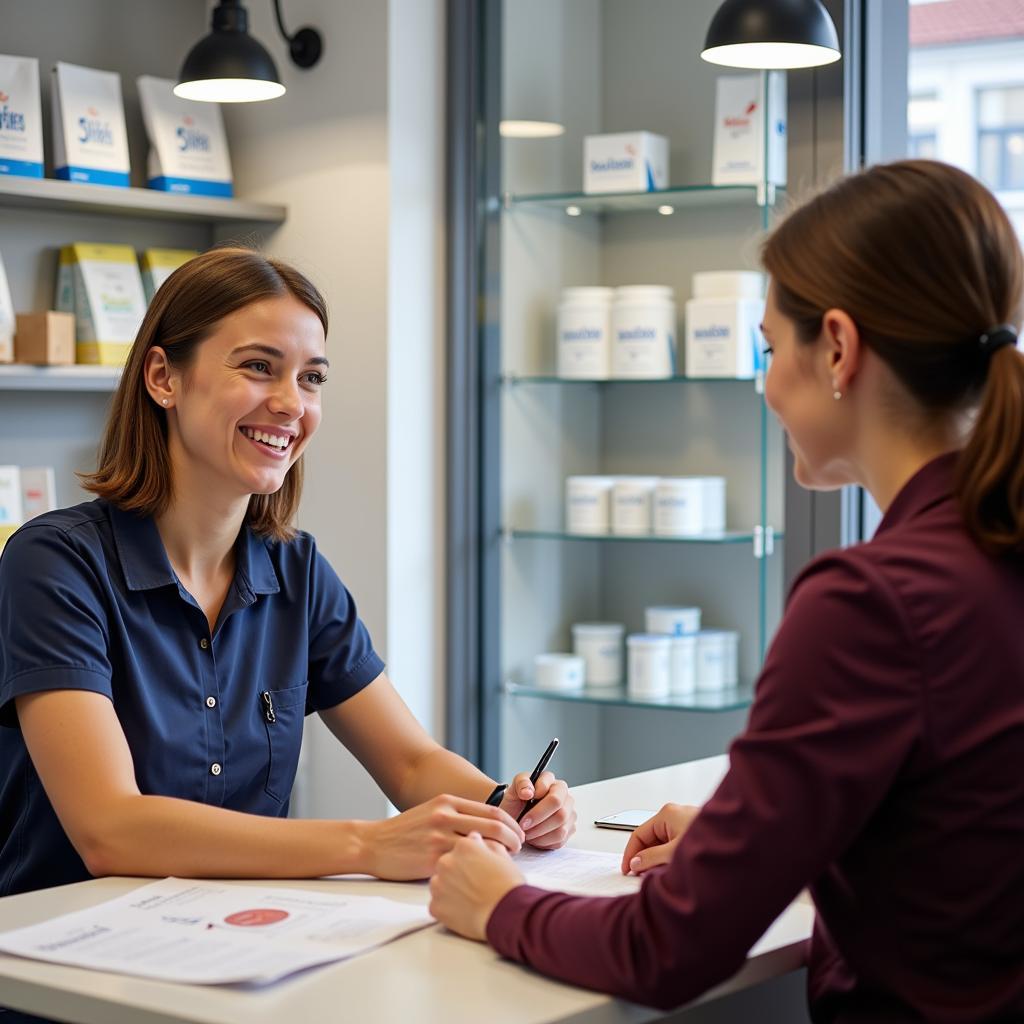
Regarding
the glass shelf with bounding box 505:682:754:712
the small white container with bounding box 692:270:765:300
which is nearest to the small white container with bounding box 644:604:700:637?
the glass shelf with bounding box 505:682:754:712

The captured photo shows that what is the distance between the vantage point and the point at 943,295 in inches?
47.0

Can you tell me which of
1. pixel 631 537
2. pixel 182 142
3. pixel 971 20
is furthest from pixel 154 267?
pixel 971 20

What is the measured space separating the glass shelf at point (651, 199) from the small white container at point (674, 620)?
2.89 ft

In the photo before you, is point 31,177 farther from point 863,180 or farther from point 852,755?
point 852,755

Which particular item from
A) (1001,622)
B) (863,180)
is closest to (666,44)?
(863,180)

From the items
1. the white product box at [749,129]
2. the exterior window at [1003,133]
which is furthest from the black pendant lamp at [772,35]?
the exterior window at [1003,133]

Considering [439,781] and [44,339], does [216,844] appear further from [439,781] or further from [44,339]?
[44,339]

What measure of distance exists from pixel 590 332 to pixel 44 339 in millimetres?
1158

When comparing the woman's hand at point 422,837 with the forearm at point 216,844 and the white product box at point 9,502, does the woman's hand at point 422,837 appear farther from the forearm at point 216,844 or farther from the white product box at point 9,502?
the white product box at point 9,502

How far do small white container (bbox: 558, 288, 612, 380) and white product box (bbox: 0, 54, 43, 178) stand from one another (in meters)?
1.17

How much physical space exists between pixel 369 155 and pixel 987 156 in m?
3.37

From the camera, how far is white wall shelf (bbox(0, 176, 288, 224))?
10.2ft

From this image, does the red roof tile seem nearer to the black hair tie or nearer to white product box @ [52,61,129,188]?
white product box @ [52,61,129,188]

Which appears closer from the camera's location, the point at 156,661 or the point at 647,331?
the point at 156,661
